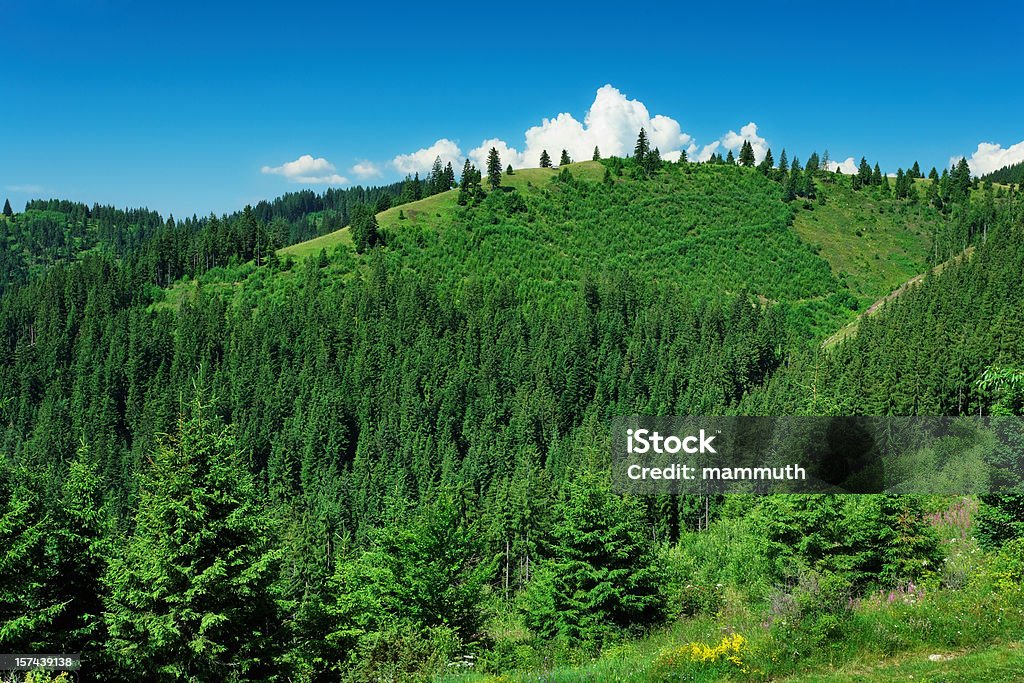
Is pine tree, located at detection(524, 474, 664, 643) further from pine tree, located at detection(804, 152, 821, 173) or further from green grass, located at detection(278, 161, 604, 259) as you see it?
pine tree, located at detection(804, 152, 821, 173)

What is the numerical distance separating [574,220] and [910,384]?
91.0 metres

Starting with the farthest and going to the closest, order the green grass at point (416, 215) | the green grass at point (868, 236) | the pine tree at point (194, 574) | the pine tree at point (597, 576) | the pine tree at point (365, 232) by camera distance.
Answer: the green grass at point (868, 236) → the green grass at point (416, 215) → the pine tree at point (365, 232) → the pine tree at point (597, 576) → the pine tree at point (194, 574)

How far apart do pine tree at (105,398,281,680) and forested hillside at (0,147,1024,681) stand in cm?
9

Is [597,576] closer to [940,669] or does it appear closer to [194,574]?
[940,669]

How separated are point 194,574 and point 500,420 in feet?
262

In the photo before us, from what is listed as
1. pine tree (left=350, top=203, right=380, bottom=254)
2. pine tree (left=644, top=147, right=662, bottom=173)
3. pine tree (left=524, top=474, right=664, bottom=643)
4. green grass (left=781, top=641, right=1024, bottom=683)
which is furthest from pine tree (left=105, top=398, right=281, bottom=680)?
pine tree (left=644, top=147, right=662, bottom=173)

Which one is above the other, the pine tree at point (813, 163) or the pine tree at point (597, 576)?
the pine tree at point (813, 163)

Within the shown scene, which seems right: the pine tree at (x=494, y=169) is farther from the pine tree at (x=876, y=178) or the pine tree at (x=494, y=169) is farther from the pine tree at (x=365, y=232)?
the pine tree at (x=876, y=178)

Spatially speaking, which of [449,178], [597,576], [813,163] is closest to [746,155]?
[813,163]

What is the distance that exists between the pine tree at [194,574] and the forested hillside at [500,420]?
0.09 m

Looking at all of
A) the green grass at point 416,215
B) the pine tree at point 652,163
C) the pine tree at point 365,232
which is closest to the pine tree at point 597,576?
the pine tree at point 365,232

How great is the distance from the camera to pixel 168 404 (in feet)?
338

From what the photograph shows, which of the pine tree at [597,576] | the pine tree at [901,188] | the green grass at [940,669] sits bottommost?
the pine tree at [597,576]

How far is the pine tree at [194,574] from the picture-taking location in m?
16.3
